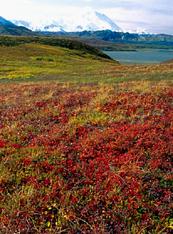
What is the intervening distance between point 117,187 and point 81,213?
1437 mm

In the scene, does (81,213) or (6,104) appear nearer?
(81,213)

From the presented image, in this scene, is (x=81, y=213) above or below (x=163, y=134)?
below

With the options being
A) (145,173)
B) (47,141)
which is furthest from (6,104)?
(145,173)

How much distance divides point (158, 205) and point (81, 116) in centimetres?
756

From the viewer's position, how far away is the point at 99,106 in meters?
17.1

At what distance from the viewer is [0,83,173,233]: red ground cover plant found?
8.06 meters

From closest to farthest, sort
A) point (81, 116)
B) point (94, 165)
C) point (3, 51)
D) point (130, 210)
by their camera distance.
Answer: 1. point (130, 210)
2. point (94, 165)
3. point (81, 116)
4. point (3, 51)

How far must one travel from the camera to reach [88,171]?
1016cm

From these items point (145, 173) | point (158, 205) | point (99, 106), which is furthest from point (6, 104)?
point (158, 205)

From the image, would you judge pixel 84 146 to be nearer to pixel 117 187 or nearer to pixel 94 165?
pixel 94 165

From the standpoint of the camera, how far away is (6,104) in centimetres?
1994

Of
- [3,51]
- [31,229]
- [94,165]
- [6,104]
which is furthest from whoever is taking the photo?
[3,51]

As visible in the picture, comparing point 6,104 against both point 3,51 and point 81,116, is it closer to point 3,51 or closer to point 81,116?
point 81,116

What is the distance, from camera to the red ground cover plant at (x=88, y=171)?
8.06 meters
